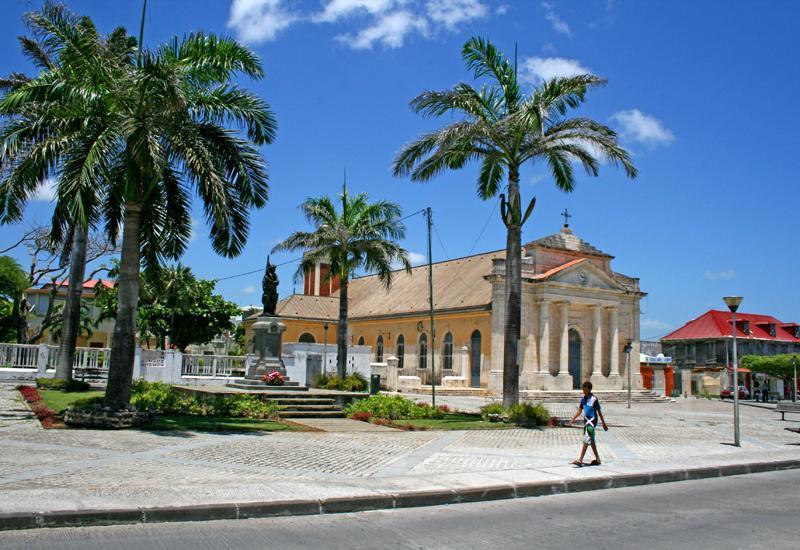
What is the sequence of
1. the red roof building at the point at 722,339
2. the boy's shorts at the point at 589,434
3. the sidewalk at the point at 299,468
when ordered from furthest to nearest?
the red roof building at the point at 722,339
the boy's shorts at the point at 589,434
the sidewalk at the point at 299,468

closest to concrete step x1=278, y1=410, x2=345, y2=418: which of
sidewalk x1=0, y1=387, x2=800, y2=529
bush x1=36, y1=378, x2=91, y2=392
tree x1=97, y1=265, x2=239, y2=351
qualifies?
sidewalk x1=0, y1=387, x2=800, y2=529

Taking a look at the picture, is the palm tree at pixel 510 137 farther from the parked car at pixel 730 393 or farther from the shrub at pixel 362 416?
the parked car at pixel 730 393

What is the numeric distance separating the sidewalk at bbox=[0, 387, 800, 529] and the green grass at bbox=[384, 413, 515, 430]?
0.88 metres

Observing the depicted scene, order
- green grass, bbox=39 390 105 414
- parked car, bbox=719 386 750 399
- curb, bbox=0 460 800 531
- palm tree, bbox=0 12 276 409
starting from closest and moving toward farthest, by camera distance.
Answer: curb, bbox=0 460 800 531 < palm tree, bbox=0 12 276 409 < green grass, bbox=39 390 105 414 < parked car, bbox=719 386 750 399

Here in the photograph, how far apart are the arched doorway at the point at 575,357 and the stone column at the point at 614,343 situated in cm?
208

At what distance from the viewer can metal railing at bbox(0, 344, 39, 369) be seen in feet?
96.7

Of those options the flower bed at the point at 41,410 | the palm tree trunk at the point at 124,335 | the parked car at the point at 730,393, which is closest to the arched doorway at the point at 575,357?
the parked car at the point at 730,393

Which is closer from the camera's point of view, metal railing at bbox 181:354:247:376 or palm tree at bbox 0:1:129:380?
palm tree at bbox 0:1:129:380

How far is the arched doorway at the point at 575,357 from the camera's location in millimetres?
42812

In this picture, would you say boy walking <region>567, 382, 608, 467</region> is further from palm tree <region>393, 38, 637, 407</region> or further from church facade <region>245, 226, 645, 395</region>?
church facade <region>245, 226, 645, 395</region>

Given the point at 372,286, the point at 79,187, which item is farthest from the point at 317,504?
the point at 372,286

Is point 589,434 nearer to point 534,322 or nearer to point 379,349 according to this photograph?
point 534,322

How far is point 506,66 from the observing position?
65.2 feet

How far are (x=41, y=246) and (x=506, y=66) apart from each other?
1010 inches
